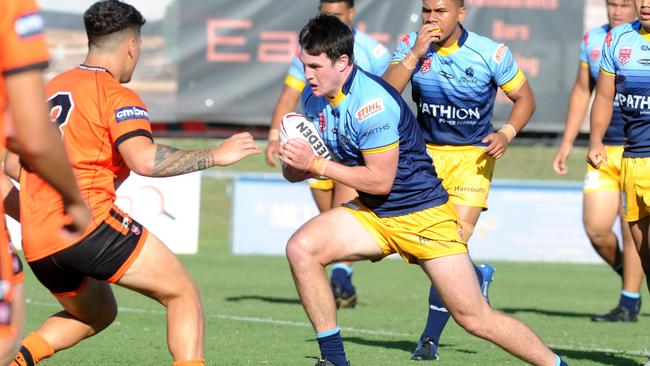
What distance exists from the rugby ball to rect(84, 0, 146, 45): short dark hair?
104cm

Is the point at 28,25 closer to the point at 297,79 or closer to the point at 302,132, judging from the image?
the point at 302,132

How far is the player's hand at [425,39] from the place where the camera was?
7.38 m

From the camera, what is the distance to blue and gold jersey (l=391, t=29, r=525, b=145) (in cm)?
775

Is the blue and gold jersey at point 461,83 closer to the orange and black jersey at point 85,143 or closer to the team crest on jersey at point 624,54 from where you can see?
the team crest on jersey at point 624,54

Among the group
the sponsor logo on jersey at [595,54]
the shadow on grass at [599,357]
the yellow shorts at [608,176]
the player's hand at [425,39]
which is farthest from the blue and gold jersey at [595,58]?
the player's hand at [425,39]

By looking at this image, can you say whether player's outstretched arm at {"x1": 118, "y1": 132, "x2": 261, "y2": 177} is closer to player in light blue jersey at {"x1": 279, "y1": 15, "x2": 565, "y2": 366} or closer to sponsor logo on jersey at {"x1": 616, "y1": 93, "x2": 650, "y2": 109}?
player in light blue jersey at {"x1": 279, "y1": 15, "x2": 565, "y2": 366}

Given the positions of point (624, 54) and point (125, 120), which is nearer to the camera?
point (125, 120)

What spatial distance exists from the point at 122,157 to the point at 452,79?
3.00 meters

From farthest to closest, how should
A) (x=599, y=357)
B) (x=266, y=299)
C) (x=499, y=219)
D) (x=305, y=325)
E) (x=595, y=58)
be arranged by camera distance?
1. (x=499, y=219)
2. (x=266, y=299)
3. (x=595, y=58)
4. (x=305, y=325)
5. (x=599, y=357)

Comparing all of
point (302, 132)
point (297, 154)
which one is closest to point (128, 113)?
point (297, 154)

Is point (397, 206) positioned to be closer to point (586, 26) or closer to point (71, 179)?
point (71, 179)

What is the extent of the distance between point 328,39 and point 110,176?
1354 millimetres

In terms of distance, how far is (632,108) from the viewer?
7.19 metres

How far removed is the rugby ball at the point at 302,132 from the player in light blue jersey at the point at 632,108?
1890 mm
